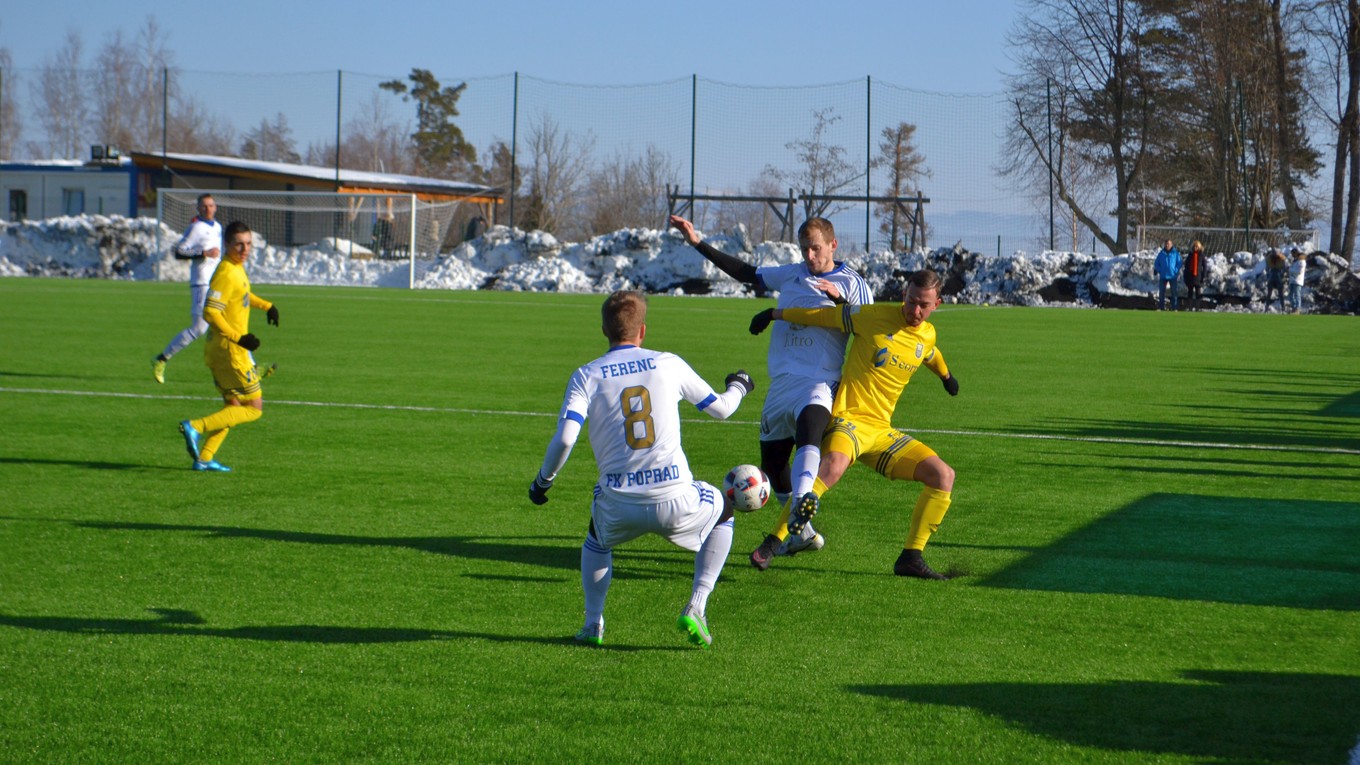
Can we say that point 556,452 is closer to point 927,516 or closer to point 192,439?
point 927,516

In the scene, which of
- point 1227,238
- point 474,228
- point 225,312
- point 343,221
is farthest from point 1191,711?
point 474,228

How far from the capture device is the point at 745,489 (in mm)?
5469

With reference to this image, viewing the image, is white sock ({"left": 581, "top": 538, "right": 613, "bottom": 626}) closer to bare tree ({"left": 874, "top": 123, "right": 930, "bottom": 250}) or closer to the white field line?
the white field line

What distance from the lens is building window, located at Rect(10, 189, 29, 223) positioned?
5938 cm

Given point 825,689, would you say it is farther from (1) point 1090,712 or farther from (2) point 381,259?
(2) point 381,259

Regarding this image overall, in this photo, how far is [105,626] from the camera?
5461mm

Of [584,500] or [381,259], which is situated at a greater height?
[381,259]

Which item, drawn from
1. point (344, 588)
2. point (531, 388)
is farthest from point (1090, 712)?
point (531, 388)

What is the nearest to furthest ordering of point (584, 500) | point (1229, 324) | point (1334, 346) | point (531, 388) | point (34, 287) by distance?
point (584, 500)
point (531, 388)
point (1334, 346)
point (1229, 324)
point (34, 287)

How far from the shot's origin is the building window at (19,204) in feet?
195

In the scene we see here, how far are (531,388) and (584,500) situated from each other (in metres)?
6.10

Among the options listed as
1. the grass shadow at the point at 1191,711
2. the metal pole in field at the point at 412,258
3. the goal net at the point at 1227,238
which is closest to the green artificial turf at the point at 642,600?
the grass shadow at the point at 1191,711

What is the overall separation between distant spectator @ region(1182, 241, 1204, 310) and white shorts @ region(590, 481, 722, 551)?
33.1 m

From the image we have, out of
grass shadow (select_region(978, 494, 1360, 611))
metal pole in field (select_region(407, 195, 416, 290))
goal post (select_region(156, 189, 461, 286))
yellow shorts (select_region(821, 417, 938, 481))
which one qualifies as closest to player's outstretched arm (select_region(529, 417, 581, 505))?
yellow shorts (select_region(821, 417, 938, 481))
